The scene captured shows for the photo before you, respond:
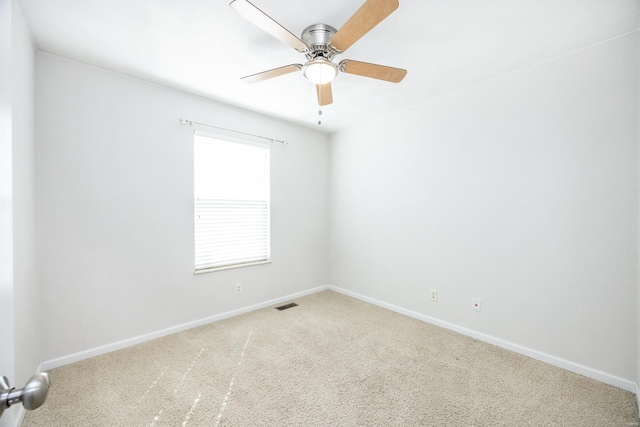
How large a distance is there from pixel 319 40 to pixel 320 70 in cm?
19

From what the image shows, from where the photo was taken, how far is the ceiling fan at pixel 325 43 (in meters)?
1.46

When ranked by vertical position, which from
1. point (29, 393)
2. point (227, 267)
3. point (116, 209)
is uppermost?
point (116, 209)

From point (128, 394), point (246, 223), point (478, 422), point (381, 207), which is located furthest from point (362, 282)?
point (128, 394)

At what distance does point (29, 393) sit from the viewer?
2.04ft

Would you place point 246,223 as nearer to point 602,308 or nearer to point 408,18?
point 408,18

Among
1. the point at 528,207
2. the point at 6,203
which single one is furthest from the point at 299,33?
the point at 528,207

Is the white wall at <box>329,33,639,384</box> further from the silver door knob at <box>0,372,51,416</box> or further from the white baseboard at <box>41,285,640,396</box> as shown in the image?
the silver door knob at <box>0,372,51,416</box>

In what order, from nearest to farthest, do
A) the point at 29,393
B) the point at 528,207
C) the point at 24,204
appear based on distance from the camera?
the point at 29,393 → the point at 24,204 → the point at 528,207

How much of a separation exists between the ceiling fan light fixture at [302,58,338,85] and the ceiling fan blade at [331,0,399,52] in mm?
138

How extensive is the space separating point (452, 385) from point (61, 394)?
8.79 ft

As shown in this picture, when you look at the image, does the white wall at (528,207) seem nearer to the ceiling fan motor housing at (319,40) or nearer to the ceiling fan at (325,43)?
the ceiling fan at (325,43)

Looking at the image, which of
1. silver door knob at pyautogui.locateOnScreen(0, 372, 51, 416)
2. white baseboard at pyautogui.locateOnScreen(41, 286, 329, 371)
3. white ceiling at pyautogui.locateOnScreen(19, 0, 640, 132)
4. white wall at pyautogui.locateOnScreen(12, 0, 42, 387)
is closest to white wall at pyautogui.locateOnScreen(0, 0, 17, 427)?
white wall at pyautogui.locateOnScreen(12, 0, 42, 387)

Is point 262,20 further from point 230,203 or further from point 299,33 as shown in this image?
point 230,203

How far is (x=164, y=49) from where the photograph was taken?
2.17 metres
